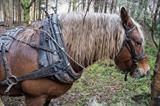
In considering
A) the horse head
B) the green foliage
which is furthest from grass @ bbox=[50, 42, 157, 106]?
the green foliage

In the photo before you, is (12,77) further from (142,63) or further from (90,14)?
(142,63)

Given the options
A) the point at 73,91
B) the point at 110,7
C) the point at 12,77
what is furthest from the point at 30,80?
the point at 110,7

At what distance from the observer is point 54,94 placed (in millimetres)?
3488

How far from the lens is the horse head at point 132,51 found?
349cm

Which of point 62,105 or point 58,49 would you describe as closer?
point 58,49

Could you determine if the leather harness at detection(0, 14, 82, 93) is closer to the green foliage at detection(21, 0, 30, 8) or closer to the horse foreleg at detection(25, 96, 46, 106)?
the horse foreleg at detection(25, 96, 46, 106)

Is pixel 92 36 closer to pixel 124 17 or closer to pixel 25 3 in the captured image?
pixel 124 17

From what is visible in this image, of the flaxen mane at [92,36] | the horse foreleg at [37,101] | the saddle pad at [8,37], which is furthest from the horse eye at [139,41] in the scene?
the saddle pad at [8,37]

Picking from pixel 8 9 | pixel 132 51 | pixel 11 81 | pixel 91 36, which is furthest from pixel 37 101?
pixel 8 9

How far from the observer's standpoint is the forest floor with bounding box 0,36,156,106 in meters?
5.20

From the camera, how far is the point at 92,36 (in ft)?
11.3

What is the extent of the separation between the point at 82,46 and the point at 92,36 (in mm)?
144

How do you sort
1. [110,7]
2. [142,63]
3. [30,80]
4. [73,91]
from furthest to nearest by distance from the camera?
[110,7] → [73,91] → [142,63] → [30,80]

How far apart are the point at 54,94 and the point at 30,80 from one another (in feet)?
0.98
